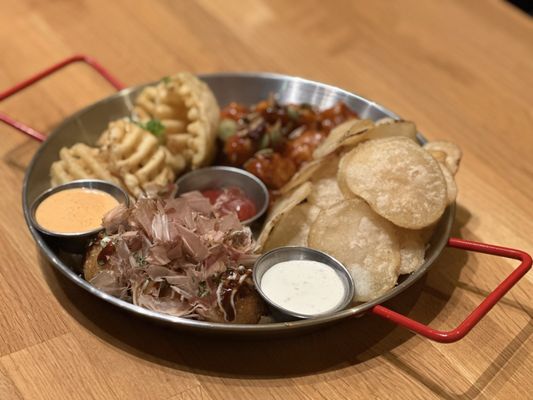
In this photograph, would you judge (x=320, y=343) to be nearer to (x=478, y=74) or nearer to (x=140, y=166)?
(x=140, y=166)

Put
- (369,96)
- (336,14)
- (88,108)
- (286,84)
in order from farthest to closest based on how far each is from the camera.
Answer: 1. (336,14)
2. (369,96)
3. (286,84)
4. (88,108)

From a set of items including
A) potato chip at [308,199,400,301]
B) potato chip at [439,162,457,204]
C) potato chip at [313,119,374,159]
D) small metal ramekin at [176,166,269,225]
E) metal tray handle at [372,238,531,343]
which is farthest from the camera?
small metal ramekin at [176,166,269,225]

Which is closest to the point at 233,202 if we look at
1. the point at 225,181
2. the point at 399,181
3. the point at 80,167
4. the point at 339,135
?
the point at 225,181

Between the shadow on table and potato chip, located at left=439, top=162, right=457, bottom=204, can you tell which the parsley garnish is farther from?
potato chip, located at left=439, top=162, right=457, bottom=204

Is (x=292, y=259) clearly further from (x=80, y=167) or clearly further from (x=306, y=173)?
(x=80, y=167)

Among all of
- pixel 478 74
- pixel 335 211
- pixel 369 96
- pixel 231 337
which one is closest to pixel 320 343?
pixel 231 337

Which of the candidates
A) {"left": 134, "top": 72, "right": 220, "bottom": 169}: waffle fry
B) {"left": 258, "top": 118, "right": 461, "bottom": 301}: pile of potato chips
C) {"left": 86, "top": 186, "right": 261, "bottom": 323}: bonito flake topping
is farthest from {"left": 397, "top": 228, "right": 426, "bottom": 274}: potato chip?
{"left": 134, "top": 72, "right": 220, "bottom": 169}: waffle fry

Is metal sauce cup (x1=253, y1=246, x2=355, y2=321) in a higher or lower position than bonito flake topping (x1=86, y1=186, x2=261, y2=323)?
higher
